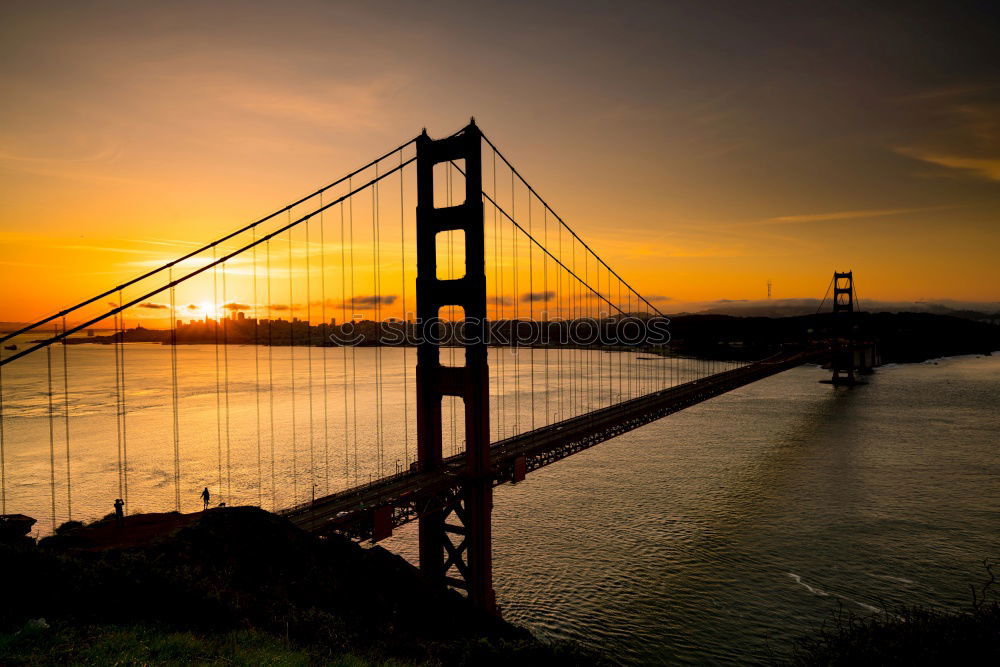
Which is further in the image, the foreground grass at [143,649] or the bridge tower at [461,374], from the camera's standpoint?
the bridge tower at [461,374]

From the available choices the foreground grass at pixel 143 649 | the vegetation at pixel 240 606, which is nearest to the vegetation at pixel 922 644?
the vegetation at pixel 240 606

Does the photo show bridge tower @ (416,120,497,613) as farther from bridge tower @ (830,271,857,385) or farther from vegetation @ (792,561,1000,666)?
bridge tower @ (830,271,857,385)

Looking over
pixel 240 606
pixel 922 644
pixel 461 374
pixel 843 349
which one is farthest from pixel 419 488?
pixel 843 349

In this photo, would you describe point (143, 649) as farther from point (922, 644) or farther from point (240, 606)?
point (922, 644)

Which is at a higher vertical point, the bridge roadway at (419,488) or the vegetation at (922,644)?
the bridge roadway at (419,488)

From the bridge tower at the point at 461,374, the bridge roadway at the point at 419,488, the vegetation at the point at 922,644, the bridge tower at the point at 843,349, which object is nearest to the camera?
the vegetation at the point at 922,644

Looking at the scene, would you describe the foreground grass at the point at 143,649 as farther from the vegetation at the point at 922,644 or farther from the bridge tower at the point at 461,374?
the vegetation at the point at 922,644

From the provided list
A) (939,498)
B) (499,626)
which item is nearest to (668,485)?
(939,498)
